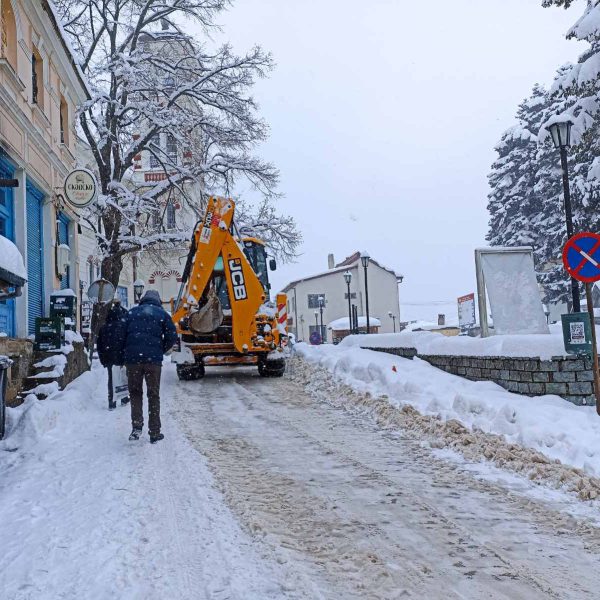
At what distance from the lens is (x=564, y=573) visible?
134 inches

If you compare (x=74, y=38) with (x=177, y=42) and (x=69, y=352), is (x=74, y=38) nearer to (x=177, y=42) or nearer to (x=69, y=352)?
(x=177, y=42)

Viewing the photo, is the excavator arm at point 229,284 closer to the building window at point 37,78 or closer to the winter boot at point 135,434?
the building window at point 37,78

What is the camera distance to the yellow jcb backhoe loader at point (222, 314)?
13.0 metres

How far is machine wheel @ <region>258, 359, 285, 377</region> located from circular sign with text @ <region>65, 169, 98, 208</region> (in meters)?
5.23

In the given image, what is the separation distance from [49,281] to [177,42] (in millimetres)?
12610

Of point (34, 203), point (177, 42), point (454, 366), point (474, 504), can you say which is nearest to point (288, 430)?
point (474, 504)

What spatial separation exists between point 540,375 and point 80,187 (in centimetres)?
1022

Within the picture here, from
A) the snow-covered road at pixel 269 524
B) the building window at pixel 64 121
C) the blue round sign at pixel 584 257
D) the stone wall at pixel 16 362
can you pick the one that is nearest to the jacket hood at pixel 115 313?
the stone wall at pixel 16 362

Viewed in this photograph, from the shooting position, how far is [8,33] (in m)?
11.0

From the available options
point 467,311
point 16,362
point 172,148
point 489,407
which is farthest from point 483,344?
point 467,311

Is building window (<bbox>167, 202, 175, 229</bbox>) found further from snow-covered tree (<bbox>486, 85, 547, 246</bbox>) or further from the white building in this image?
the white building

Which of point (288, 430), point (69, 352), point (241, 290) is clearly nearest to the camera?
point (288, 430)

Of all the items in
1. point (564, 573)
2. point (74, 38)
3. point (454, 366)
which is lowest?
point (564, 573)

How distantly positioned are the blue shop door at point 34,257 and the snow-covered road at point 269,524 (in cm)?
595
